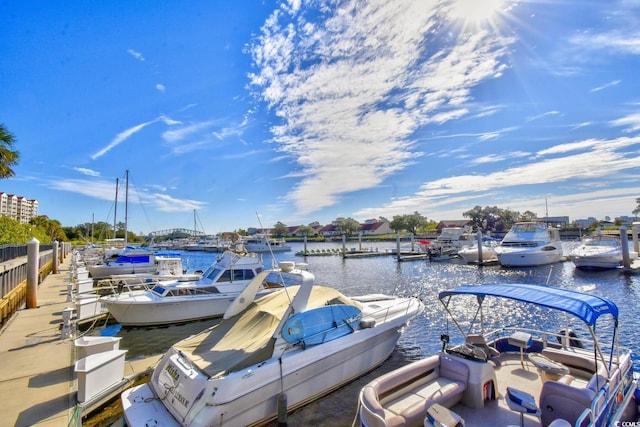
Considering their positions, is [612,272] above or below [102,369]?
below

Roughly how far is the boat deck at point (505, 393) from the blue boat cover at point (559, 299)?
1.39 metres

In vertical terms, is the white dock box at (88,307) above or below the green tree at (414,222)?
below

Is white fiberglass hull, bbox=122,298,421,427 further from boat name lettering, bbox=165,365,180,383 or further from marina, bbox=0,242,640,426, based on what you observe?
Result: marina, bbox=0,242,640,426

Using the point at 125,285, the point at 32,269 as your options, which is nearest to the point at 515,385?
the point at 125,285

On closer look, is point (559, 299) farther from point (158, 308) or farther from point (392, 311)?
point (158, 308)

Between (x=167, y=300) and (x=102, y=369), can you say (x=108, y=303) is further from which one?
(x=102, y=369)

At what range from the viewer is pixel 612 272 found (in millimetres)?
26172

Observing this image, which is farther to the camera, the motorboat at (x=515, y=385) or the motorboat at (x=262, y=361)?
the motorboat at (x=262, y=361)

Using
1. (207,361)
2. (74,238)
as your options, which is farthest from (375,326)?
(74,238)

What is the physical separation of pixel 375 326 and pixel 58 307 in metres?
14.2

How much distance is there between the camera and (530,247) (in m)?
31.9

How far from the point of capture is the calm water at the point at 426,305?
6902 mm

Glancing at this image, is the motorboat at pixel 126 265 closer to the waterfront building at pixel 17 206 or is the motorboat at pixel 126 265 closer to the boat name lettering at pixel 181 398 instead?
the boat name lettering at pixel 181 398

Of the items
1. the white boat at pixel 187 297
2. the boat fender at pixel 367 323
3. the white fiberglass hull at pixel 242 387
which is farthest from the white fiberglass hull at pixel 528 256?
the white fiberglass hull at pixel 242 387
